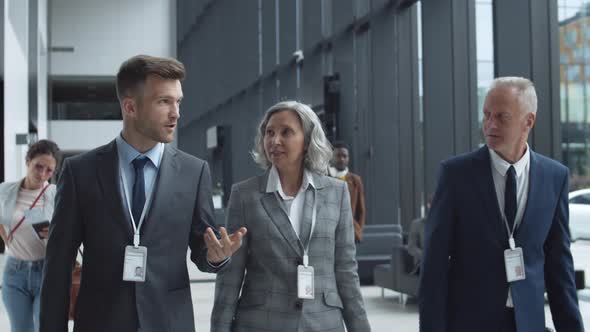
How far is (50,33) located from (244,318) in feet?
127

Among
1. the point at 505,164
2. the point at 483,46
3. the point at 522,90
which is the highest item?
the point at 483,46

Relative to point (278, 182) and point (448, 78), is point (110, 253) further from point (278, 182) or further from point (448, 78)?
point (448, 78)

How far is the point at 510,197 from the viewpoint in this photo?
9.39 feet

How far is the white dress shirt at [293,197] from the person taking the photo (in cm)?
311

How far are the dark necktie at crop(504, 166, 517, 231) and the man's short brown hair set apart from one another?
121cm

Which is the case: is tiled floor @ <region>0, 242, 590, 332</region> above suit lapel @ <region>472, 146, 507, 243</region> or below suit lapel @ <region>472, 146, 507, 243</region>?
below

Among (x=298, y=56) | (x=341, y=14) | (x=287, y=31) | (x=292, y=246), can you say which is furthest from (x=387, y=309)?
(x=287, y=31)

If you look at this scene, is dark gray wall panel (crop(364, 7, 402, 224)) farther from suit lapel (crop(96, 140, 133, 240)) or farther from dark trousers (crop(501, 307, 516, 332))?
suit lapel (crop(96, 140, 133, 240))

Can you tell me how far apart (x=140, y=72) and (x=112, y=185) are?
37 cm

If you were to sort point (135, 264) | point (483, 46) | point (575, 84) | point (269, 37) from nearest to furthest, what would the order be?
point (135, 264) < point (575, 84) < point (483, 46) < point (269, 37)

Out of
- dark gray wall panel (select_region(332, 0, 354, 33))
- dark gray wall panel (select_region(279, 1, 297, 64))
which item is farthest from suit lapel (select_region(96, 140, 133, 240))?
dark gray wall panel (select_region(279, 1, 297, 64))

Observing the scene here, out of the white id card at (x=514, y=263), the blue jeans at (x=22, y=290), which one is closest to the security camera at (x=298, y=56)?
the blue jeans at (x=22, y=290)

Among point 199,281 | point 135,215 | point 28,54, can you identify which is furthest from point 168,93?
point 28,54

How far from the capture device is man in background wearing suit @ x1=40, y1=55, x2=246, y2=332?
2471mm
